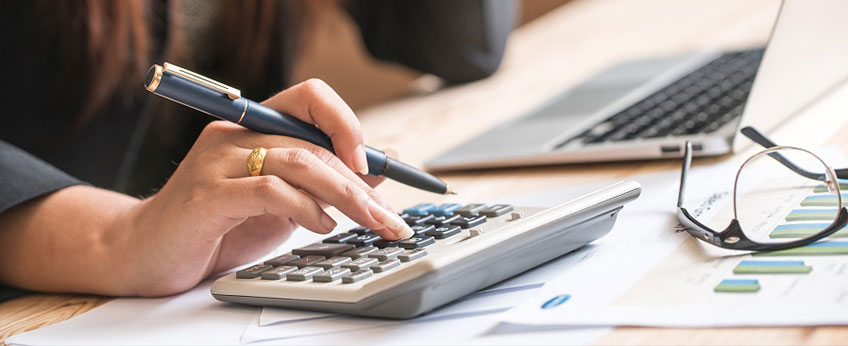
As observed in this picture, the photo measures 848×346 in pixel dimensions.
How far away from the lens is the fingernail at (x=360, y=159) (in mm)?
530

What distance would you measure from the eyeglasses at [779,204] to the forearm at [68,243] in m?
0.35

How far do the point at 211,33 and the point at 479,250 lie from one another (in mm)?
832

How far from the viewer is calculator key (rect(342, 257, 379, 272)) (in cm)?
44

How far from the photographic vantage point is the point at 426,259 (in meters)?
0.40

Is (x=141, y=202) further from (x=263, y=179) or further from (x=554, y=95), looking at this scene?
(x=554, y=95)

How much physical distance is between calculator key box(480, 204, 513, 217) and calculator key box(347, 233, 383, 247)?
0.06m

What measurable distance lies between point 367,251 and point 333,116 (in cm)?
10

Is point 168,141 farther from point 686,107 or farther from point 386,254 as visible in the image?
point 386,254

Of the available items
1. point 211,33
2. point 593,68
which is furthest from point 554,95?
point 211,33

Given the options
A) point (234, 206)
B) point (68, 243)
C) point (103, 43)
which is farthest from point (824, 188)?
point (103, 43)

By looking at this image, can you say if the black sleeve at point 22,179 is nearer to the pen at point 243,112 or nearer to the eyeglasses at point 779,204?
the pen at point 243,112

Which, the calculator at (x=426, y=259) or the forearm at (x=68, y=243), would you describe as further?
the forearm at (x=68, y=243)

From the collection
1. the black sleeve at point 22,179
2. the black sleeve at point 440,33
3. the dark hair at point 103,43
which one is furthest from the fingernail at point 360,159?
the black sleeve at point 440,33

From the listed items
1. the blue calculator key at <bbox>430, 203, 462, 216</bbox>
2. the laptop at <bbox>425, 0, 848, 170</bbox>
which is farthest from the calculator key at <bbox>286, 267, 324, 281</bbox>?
the laptop at <bbox>425, 0, 848, 170</bbox>
